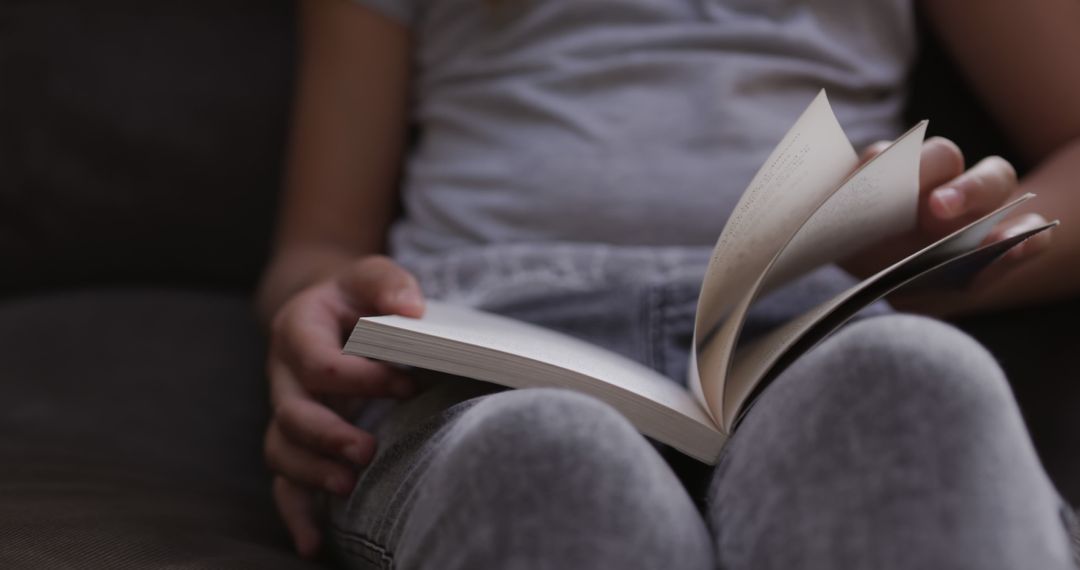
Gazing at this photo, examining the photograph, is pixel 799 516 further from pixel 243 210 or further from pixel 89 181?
pixel 89 181

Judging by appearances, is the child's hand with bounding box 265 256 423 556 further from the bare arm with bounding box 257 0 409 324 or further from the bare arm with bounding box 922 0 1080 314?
the bare arm with bounding box 922 0 1080 314

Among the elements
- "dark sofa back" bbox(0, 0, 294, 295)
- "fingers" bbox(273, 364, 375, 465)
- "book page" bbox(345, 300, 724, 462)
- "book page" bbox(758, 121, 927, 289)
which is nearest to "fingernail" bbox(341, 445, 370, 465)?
"fingers" bbox(273, 364, 375, 465)

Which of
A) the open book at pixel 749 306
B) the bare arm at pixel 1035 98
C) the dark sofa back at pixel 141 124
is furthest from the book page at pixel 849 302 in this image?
the dark sofa back at pixel 141 124

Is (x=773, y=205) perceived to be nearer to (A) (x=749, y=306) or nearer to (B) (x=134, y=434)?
(A) (x=749, y=306)

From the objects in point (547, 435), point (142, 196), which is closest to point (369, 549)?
point (547, 435)

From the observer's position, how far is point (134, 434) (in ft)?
2.62

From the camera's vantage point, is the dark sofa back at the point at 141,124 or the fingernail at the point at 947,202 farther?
the dark sofa back at the point at 141,124

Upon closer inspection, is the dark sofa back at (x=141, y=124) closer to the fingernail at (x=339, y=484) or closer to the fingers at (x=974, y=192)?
the fingernail at (x=339, y=484)

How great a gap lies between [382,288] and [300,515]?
188 mm

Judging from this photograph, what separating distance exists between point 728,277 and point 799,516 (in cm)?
17

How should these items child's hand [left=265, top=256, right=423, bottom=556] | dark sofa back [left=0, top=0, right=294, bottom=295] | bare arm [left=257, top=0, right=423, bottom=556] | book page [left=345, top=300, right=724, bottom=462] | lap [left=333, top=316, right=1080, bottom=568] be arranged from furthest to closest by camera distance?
dark sofa back [left=0, top=0, right=294, bottom=295] < bare arm [left=257, top=0, right=423, bottom=556] < child's hand [left=265, top=256, right=423, bottom=556] < book page [left=345, top=300, right=724, bottom=462] < lap [left=333, top=316, right=1080, bottom=568]

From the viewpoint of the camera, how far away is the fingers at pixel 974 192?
0.52 m

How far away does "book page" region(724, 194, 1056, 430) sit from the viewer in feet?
1.44

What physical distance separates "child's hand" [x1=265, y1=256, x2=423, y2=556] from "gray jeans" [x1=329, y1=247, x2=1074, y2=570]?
15 cm
